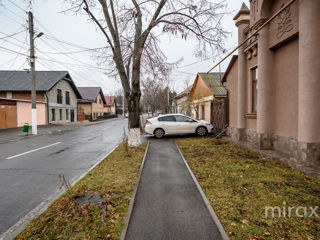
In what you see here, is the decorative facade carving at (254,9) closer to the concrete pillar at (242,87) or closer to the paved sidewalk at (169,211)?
the concrete pillar at (242,87)

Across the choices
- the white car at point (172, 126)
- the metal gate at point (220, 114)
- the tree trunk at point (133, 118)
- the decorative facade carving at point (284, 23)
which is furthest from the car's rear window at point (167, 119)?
the decorative facade carving at point (284, 23)

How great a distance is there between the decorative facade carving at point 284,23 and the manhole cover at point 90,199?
285 inches

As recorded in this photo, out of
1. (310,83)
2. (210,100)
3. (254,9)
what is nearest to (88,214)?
(310,83)

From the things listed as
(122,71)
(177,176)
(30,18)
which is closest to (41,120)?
(30,18)

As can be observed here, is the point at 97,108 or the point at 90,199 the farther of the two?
the point at 97,108

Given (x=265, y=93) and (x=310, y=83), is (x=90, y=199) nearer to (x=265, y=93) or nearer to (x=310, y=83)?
(x=310, y=83)

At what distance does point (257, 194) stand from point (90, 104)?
3998 centimetres

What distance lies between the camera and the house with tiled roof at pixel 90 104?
3717 cm

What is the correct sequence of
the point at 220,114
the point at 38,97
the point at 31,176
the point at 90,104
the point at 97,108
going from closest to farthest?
the point at 31,176 → the point at 220,114 → the point at 38,97 → the point at 90,104 → the point at 97,108

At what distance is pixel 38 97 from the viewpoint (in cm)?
2412

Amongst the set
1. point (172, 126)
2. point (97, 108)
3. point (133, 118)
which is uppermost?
point (97, 108)

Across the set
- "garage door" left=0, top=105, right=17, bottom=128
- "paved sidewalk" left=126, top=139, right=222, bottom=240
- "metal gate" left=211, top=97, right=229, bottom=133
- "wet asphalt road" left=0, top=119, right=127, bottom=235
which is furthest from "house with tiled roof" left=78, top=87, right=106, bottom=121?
"paved sidewalk" left=126, top=139, right=222, bottom=240

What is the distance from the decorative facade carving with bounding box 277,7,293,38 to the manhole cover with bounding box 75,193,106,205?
23.7 ft

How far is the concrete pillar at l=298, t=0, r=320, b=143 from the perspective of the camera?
181 inches
